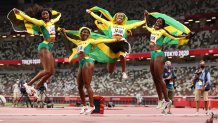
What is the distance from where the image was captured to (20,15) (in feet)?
41.8

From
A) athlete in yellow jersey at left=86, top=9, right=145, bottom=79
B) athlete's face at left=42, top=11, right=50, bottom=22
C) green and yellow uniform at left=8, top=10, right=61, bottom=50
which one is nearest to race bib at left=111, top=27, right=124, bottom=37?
athlete in yellow jersey at left=86, top=9, right=145, bottom=79

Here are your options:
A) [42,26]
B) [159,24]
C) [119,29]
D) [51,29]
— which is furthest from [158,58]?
[42,26]

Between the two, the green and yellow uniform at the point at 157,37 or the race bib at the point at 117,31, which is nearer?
the green and yellow uniform at the point at 157,37

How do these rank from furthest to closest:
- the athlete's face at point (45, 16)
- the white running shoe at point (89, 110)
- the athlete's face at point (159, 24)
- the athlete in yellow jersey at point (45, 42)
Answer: the athlete's face at point (159, 24), the athlete's face at point (45, 16), the athlete in yellow jersey at point (45, 42), the white running shoe at point (89, 110)

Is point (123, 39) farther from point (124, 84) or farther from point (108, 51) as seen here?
point (124, 84)

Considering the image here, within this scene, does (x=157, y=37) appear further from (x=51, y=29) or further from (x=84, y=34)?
(x=51, y=29)

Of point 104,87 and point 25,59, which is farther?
point 25,59

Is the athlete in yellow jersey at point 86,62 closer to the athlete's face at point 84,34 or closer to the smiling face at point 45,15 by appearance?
the athlete's face at point 84,34

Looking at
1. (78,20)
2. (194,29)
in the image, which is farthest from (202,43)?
(78,20)

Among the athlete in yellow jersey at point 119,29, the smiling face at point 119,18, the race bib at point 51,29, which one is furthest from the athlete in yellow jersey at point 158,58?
the race bib at point 51,29

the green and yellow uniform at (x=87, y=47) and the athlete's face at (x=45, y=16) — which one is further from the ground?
the athlete's face at (x=45, y=16)

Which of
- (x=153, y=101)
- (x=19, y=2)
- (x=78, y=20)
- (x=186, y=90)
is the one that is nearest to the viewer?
(x=153, y=101)

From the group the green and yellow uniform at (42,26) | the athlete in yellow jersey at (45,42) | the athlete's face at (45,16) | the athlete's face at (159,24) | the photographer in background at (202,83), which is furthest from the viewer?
the photographer in background at (202,83)

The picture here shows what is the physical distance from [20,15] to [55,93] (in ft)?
95.0
